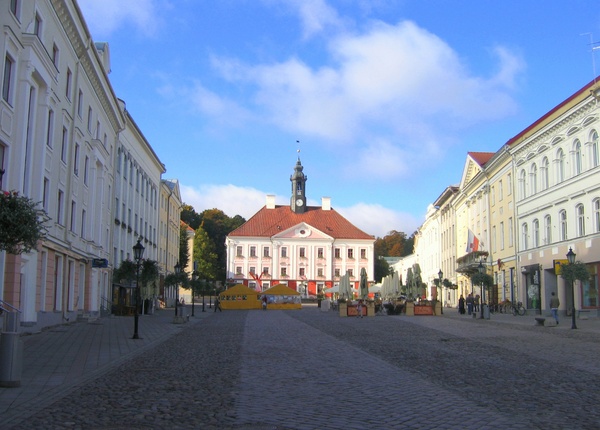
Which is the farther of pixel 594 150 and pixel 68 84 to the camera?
pixel 594 150

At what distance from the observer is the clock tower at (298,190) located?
10844 cm

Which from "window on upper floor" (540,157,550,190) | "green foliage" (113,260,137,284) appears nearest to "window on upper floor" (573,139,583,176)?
"window on upper floor" (540,157,550,190)

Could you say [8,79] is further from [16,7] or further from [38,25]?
[38,25]

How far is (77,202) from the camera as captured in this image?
32.3m

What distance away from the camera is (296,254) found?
102625mm

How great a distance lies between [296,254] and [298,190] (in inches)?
474

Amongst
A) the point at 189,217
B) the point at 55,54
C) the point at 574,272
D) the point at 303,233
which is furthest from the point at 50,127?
the point at 189,217

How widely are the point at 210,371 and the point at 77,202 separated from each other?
850 inches

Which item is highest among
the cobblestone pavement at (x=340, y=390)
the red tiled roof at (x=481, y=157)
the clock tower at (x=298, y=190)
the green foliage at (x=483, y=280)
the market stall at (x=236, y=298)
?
the clock tower at (x=298, y=190)

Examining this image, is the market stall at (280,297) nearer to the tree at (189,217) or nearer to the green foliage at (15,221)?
the tree at (189,217)

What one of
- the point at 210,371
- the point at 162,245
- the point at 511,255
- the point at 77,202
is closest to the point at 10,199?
the point at 210,371

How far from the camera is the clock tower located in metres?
108

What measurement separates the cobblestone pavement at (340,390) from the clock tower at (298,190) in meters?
89.6

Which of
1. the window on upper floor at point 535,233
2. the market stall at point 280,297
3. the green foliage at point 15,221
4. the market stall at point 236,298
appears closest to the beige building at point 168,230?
the market stall at point 236,298
